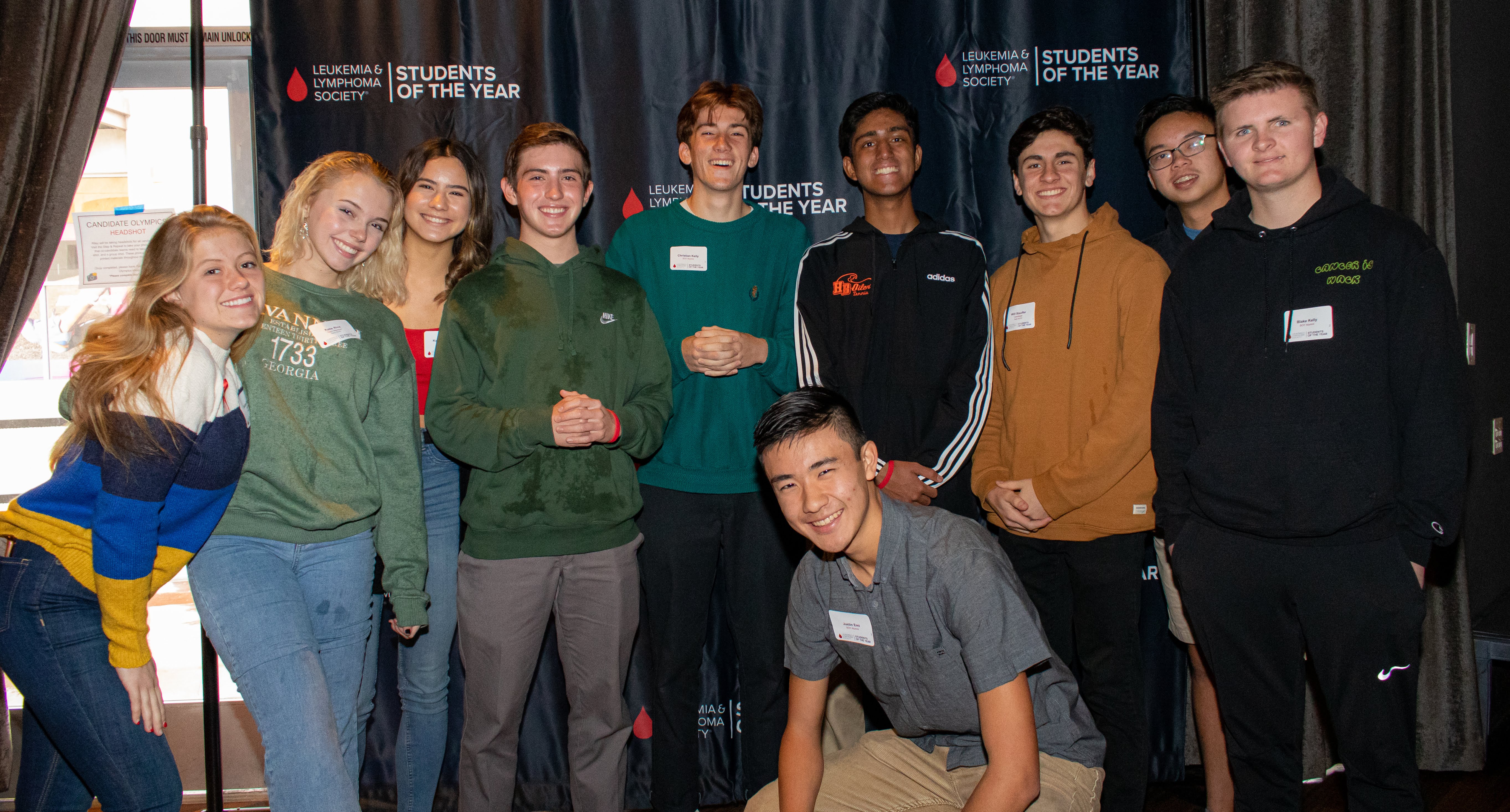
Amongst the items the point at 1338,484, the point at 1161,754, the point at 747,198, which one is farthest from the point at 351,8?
the point at 1161,754

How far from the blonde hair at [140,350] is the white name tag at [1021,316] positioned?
Answer: 2000mm

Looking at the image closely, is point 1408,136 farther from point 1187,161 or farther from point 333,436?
point 333,436

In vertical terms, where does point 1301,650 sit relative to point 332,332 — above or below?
below

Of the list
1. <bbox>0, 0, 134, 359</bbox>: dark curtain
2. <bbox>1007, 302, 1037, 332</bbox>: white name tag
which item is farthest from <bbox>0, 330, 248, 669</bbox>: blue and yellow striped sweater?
<bbox>1007, 302, 1037, 332</bbox>: white name tag

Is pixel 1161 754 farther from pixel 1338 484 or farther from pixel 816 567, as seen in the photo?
pixel 816 567

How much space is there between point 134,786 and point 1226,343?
262 centimetres

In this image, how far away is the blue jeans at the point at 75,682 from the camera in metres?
1.77

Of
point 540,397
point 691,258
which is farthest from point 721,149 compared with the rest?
point 540,397

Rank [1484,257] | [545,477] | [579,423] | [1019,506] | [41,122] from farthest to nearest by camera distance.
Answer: [1484,257] → [41,122] → [1019,506] → [545,477] → [579,423]

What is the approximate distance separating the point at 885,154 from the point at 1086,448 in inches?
41.9

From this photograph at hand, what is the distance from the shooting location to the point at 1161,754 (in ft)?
9.83

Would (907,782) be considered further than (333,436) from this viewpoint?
No

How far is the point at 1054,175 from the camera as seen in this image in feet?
8.36

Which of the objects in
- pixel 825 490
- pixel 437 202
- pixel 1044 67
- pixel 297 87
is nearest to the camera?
pixel 825 490
